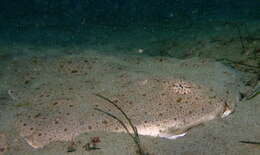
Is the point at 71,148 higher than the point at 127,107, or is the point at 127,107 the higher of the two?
the point at 127,107

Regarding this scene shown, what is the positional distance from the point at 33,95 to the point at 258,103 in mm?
4048

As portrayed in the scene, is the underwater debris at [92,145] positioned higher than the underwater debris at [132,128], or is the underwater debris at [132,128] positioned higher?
the underwater debris at [132,128]

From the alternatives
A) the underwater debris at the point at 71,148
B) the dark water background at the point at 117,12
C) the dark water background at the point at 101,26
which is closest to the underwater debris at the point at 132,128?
the underwater debris at the point at 71,148

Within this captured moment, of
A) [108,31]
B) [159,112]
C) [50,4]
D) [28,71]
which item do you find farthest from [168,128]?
[50,4]

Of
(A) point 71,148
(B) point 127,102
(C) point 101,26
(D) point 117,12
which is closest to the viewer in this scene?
(A) point 71,148

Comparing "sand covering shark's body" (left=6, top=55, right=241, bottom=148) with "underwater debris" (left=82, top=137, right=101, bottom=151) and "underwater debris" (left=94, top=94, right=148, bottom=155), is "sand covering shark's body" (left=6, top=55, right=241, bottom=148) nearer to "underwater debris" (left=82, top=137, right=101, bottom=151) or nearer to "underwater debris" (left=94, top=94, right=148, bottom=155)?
"underwater debris" (left=94, top=94, right=148, bottom=155)

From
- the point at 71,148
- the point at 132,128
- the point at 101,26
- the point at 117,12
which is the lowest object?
the point at 71,148

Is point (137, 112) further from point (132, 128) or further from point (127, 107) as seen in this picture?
point (132, 128)

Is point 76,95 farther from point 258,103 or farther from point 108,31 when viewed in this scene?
point 108,31

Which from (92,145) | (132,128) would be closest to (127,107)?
(132,128)

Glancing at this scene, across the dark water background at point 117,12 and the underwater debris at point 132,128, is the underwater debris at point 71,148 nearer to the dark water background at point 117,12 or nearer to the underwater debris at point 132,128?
the underwater debris at point 132,128

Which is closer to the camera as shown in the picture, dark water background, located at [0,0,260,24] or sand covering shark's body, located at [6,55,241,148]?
sand covering shark's body, located at [6,55,241,148]

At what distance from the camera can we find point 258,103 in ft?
12.9

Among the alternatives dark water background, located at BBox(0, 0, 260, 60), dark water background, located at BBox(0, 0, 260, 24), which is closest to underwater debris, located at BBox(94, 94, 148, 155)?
dark water background, located at BBox(0, 0, 260, 60)
